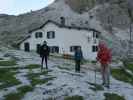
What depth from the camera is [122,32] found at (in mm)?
140875

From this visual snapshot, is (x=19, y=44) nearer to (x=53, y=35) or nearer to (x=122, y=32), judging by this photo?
(x=53, y=35)

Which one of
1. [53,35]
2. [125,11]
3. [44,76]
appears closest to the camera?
[44,76]

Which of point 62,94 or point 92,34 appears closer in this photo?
point 62,94

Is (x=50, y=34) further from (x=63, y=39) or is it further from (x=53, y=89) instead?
(x=53, y=89)

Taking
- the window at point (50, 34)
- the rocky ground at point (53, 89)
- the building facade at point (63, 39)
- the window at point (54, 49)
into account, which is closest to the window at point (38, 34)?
the building facade at point (63, 39)

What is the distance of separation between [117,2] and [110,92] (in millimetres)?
134345

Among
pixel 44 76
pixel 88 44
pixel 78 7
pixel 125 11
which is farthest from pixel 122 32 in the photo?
pixel 44 76

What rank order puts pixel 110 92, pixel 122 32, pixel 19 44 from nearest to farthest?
pixel 110 92
pixel 19 44
pixel 122 32

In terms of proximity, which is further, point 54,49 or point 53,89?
point 54,49

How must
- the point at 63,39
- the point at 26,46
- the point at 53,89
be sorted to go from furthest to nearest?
the point at 26,46 < the point at 63,39 < the point at 53,89

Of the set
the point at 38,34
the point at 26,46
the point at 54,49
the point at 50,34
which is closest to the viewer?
the point at 54,49

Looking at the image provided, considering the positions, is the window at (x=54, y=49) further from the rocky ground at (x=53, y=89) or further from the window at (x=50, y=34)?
the rocky ground at (x=53, y=89)

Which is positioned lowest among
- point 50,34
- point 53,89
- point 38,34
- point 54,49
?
point 53,89

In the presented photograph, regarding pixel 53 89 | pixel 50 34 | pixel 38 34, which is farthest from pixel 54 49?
pixel 53 89
